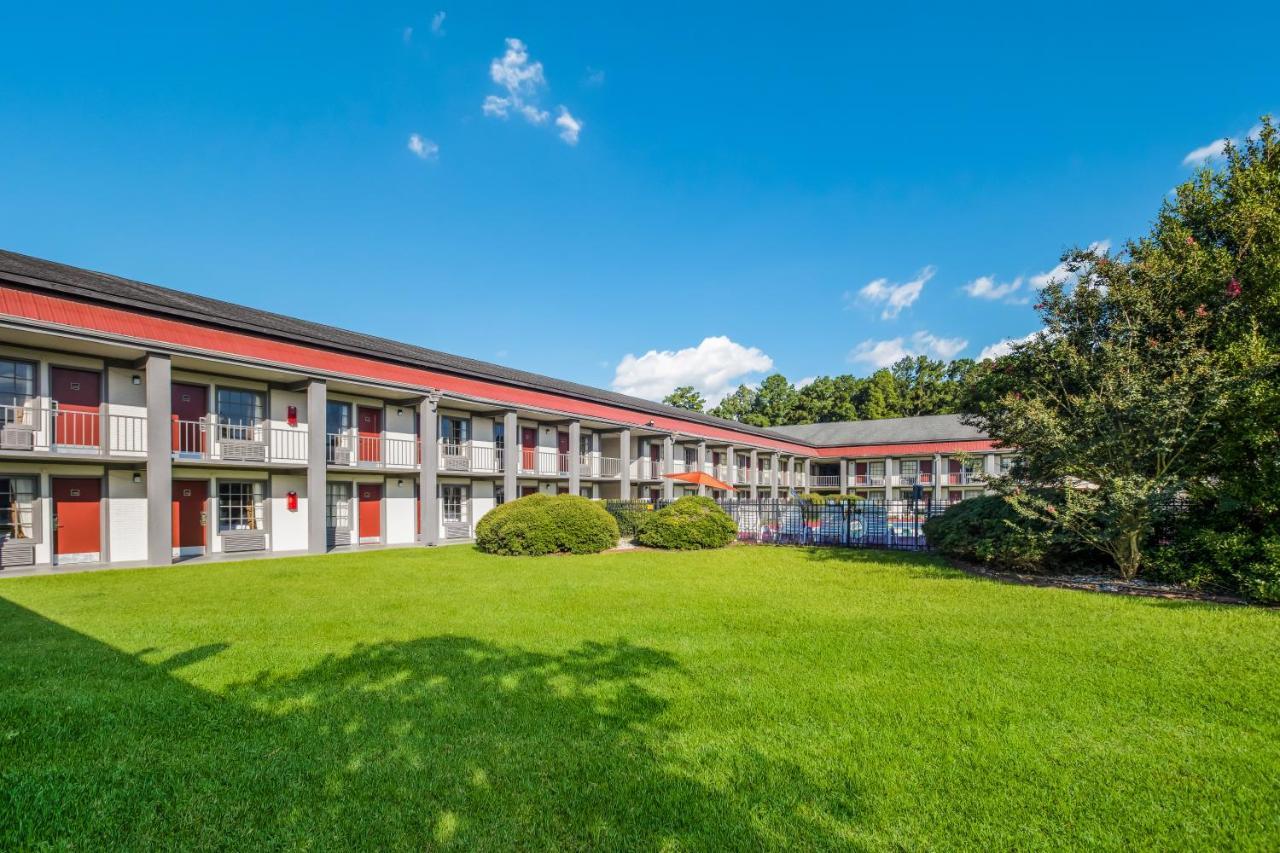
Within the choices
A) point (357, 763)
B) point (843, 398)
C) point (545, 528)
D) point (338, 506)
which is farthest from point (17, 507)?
point (843, 398)

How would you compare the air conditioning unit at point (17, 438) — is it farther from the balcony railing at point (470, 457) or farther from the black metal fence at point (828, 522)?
the black metal fence at point (828, 522)

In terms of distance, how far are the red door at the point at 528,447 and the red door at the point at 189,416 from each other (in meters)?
11.2

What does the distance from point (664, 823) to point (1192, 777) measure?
321cm

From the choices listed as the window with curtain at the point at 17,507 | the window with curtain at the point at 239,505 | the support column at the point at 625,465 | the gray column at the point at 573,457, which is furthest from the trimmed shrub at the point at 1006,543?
the window with curtain at the point at 17,507

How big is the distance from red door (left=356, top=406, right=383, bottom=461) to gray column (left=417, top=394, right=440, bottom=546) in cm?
148

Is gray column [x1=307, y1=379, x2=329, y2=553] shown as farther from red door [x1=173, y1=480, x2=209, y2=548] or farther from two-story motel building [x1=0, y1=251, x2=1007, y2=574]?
red door [x1=173, y1=480, x2=209, y2=548]

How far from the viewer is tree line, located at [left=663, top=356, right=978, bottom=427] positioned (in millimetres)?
64750

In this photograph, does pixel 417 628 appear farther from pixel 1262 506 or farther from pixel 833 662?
pixel 1262 506

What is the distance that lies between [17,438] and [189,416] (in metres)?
3.50

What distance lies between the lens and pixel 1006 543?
1200cm

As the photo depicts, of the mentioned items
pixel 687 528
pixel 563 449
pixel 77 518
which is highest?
pixel 563 449

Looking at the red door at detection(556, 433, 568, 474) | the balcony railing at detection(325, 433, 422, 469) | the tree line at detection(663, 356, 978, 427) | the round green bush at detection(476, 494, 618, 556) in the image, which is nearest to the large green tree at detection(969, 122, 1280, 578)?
the round green bush at detection(476, 494, 618, 556)

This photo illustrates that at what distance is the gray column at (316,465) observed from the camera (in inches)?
661

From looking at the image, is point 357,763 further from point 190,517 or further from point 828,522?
point 828,522
